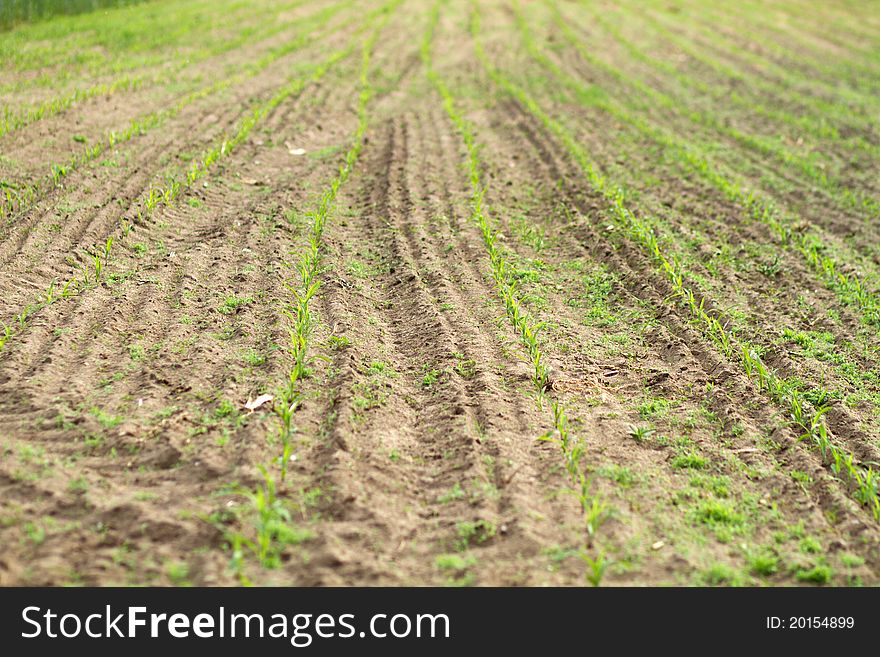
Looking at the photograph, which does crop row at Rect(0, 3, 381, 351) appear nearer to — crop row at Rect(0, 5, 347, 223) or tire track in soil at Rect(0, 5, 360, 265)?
tire track in soil at Rect(0, 5, 360, 265)

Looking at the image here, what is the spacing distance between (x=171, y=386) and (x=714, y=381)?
12.2 feet

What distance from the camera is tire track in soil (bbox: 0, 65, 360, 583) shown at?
3861mm

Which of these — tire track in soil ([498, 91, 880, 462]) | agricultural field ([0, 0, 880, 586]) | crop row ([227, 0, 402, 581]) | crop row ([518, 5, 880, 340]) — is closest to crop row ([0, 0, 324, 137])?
agricultural field ([0, 0, 880, 586])

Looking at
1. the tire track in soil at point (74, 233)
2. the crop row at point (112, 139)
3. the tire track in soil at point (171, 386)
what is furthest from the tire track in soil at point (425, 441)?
the crop row at point (112, 139)

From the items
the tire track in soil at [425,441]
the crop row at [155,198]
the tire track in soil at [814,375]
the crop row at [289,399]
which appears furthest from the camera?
the crop row at [155,198]

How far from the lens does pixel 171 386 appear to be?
5012 mm

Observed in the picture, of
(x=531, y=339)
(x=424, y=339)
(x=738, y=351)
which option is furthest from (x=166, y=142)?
(x=738, y=351)

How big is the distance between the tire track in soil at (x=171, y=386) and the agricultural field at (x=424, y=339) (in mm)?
23

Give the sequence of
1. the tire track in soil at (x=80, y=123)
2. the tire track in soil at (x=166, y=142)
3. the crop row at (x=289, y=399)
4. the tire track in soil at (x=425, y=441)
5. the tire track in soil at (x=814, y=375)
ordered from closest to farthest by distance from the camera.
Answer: the crop row at (x=289, y=399), the tire track in soil at (x=425, y=441), the tire track in soil at (x=814, y=375), the tire track in soil at (x=166, y=142), the tire track in soil at (x=80, y=123)

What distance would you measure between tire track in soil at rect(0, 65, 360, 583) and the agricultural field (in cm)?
2

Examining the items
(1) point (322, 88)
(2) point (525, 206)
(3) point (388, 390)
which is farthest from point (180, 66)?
(3) point (388, 390)

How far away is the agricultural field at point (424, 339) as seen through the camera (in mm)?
3973

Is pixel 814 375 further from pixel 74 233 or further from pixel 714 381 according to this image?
pixel 74 233

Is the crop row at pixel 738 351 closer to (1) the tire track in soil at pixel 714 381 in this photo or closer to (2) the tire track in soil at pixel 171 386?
(1) the tire track in soil at pixel 714 381
